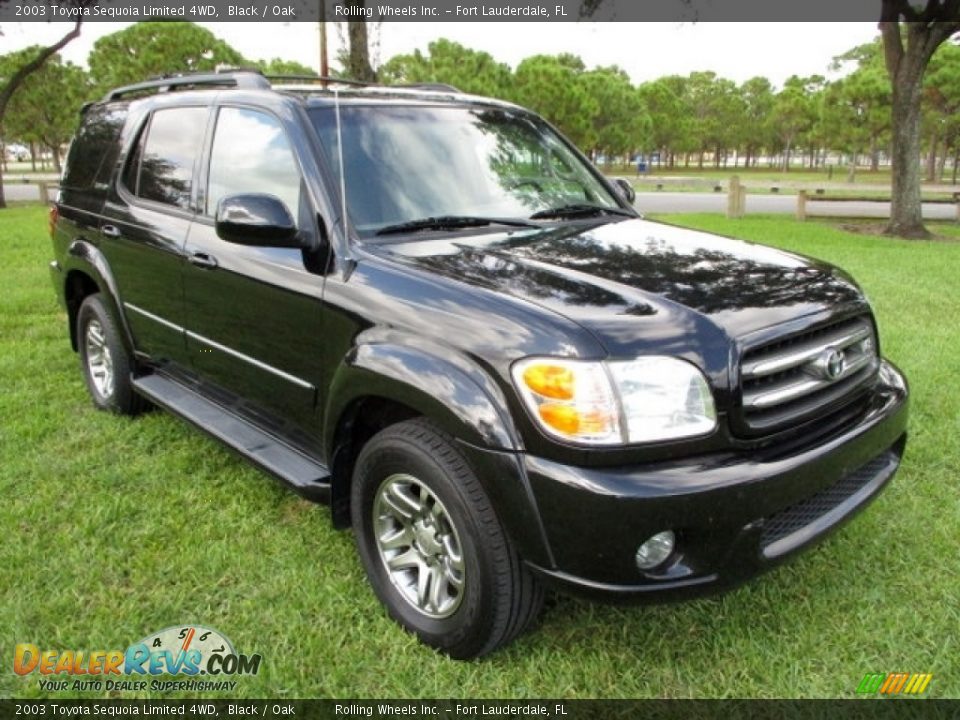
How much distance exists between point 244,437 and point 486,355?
1.53 meters

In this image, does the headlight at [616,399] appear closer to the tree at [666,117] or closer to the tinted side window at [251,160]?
the tinted side window at [251,160]

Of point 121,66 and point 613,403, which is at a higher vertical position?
point 121,66

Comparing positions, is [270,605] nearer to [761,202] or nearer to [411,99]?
[411,99]

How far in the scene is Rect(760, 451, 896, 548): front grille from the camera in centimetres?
233

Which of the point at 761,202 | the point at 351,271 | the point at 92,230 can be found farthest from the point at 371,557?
the point at 761,202

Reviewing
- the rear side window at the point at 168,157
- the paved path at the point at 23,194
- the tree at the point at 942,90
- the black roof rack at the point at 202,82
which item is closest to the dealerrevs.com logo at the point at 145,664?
the rear side window at the point at 168,157

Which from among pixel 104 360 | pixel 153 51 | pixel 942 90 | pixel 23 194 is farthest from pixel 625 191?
pixel 942 90

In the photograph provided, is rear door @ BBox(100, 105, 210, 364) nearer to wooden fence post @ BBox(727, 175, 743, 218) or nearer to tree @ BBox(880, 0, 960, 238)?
tree @ BBox(880, 0, 960, 238)

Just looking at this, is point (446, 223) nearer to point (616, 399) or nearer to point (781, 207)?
A: point (616, 399)

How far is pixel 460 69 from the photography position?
2722 centimetres

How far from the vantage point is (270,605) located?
2.83 metres

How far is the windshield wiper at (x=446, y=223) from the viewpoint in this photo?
9.56ft

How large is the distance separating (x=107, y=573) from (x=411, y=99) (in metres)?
2.36

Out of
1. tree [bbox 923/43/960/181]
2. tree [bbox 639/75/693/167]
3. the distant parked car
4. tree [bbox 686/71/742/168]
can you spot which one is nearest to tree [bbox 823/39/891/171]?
tree [bbox 923/43/960/181]
